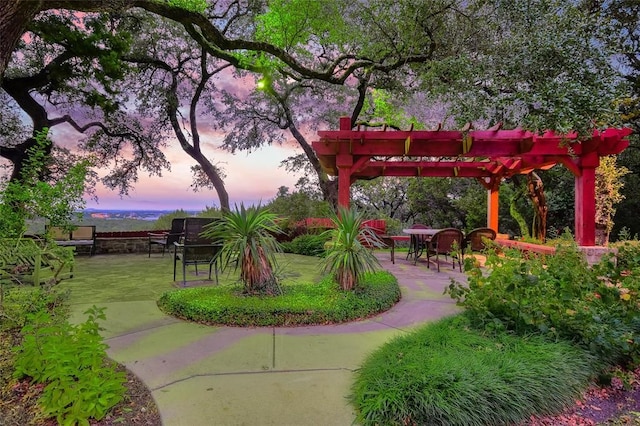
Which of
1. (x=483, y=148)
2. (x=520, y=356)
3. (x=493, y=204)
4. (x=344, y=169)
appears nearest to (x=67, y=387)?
(x=520, y=356)

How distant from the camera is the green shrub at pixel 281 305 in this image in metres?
3.36

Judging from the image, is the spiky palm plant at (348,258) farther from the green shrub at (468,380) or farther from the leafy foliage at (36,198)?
the leafy foliage at (36,198)

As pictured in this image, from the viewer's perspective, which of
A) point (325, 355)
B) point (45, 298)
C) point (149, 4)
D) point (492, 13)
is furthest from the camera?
point (492, 13)

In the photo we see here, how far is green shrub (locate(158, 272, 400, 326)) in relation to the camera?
336 centimetres

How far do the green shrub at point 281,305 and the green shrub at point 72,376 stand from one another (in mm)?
1410

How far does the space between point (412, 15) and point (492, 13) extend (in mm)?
1388

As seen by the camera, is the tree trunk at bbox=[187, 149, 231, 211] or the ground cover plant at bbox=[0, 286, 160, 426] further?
the tree trunk at bbox=[187, 149, 231, 211]

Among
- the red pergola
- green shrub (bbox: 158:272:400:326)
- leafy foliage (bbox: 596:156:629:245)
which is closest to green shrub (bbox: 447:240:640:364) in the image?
green shrub (bbox: 158:272:400:326)

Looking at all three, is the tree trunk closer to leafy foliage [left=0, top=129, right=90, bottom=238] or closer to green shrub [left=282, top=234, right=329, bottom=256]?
green shrub [left=282, top=234, right=329, bottom=256]

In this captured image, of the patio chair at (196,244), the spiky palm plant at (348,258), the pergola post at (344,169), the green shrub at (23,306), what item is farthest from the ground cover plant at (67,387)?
the pergola post at (344,169)

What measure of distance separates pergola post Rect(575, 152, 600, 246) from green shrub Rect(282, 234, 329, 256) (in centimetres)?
527

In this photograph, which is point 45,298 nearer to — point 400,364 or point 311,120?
point 400,364

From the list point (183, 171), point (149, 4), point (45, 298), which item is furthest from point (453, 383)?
point (183, 171)

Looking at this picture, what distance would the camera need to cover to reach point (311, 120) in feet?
46.3
